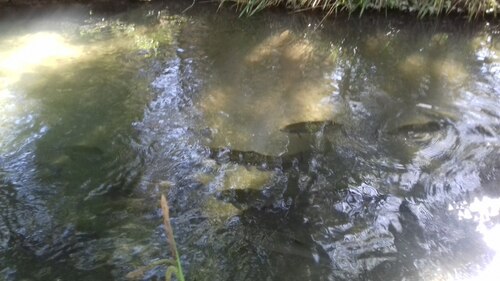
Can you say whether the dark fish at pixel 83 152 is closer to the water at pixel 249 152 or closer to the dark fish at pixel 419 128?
the water at pixel 249 152

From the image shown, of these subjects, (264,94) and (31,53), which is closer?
(264,94)

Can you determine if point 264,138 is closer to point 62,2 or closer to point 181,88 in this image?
point 181,88

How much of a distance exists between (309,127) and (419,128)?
949 mm

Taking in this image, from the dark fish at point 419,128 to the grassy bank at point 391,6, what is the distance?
2803 millimetres

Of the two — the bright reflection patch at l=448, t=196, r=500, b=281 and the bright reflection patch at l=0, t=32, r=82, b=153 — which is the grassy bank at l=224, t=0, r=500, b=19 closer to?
the bright reflection patch at l=0, t=32, r=82, b=153

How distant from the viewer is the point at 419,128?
396cm

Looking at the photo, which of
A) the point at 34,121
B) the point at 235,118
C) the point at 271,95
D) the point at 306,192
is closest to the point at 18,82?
the point at 34,121

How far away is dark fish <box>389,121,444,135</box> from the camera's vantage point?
12.8 feet

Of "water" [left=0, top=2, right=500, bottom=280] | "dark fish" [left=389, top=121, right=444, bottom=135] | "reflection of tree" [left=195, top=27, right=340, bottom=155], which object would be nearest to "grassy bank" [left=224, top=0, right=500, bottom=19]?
"water" [left=0, top=2, right=500, bottom=280]

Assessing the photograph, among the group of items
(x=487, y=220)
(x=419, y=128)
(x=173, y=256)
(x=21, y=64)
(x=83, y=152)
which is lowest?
(x=487, y=220)

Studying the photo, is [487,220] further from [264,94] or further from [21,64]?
[21,64]

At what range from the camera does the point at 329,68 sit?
497 centimetres

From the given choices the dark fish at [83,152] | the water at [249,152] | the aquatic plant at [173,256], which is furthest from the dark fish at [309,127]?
the aquatic plant at [173,256]

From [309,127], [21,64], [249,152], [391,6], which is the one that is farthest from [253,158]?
[391,6]
